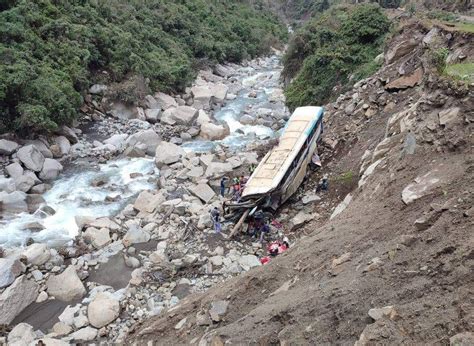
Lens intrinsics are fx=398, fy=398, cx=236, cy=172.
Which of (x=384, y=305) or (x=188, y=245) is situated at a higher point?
(x=384, y=305)

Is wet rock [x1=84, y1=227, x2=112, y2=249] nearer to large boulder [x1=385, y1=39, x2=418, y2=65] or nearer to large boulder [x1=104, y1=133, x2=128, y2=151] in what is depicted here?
large boulder [x1=104, y1=133, x2=128, y2=151]

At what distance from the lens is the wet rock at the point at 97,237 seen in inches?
488

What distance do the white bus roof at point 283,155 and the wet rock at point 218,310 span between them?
514 centimetres

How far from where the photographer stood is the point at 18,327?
9195mm

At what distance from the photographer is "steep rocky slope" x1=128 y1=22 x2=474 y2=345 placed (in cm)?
461

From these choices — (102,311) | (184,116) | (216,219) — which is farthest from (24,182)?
(184,116)

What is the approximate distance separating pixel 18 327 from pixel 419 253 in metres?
8.78

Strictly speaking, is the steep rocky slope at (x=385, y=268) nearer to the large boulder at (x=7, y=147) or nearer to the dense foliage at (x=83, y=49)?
the large boulder at (x=7, y=147)

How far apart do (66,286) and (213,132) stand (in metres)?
13.0

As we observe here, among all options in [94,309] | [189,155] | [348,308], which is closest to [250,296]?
[348,308]

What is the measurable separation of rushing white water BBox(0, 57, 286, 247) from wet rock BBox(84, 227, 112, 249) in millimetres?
762

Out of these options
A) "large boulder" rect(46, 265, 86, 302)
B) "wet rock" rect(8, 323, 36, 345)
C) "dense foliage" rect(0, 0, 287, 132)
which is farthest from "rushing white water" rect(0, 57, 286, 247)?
"wet rock" rect(8, 323, 36, 345)

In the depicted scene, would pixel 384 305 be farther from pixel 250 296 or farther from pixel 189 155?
pixel 189 155

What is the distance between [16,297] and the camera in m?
9.94
